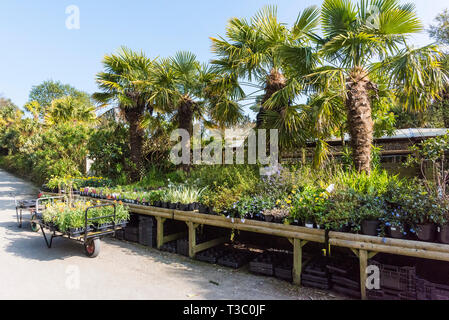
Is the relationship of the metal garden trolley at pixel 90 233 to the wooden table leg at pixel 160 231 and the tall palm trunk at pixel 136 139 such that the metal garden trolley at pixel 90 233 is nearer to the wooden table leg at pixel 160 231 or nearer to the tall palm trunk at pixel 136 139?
the wooden table leg at pixel 160 231

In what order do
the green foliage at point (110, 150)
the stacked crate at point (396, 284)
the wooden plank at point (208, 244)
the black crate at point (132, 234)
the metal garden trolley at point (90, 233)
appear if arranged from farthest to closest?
the green foliage at point (110, 150) → the black crate at point (132, 234) → the wooden plank at point (208, 244) → the metal garden trolley at point (90, 233) → the stacked crate at point (396, 284)

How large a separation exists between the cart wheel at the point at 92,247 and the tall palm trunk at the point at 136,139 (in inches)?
171

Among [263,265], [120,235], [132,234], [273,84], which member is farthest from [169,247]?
[273,84]

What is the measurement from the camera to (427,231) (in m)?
2.77

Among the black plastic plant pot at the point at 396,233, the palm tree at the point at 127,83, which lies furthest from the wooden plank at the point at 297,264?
the palm tree at the point at 127,83

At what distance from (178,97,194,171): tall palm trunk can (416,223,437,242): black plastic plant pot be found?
19.4 feet

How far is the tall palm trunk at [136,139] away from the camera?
27.5ft

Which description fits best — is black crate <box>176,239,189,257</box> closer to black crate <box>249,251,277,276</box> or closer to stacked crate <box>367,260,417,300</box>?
black crate <box>249,251,277,276</box>

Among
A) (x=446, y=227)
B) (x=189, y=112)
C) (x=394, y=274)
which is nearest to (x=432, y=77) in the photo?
(x=446, y=227)

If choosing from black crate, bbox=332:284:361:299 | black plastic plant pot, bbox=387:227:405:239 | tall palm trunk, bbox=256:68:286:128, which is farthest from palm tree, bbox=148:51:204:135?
black plastic plant pot, bbox=387:227:405:239

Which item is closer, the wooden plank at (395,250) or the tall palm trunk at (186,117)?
the wooden plank at (395,250)

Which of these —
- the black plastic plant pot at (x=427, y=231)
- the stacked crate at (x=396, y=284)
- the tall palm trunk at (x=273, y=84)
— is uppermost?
the tall palm trunk at (x=273, y=84)

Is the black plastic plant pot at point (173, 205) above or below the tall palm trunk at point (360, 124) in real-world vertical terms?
below

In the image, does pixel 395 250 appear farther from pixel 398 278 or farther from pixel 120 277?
pixel 120 277
